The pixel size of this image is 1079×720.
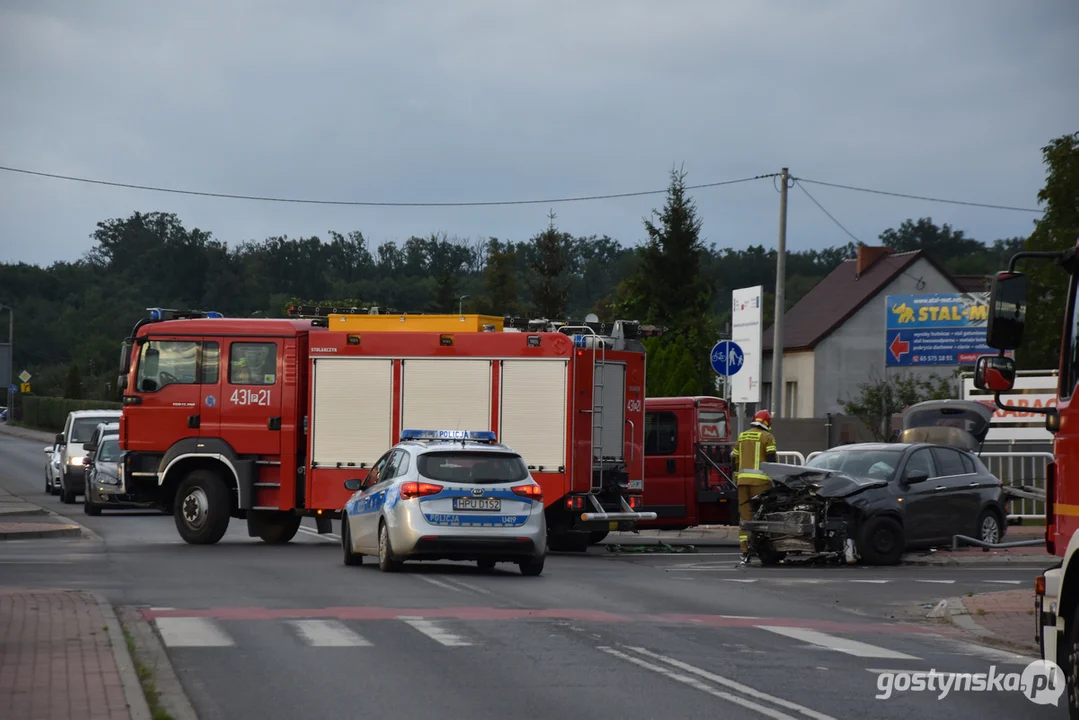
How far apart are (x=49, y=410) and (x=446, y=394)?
76.8m

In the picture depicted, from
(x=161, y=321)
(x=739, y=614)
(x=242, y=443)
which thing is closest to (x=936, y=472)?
(x=739, y=614)

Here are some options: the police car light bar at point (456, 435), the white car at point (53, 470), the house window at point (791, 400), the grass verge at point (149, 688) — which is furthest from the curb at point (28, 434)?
the grass verge at point (149, 688)

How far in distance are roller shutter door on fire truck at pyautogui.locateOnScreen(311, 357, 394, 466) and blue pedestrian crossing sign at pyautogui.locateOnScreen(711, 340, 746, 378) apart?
6616mm

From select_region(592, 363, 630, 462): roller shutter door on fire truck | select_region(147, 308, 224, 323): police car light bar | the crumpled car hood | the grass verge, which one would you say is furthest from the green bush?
the grass verge

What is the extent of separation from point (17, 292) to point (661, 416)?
377 ft

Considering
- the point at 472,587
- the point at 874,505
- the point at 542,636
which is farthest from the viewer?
the point at 874,505

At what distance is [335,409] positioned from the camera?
2236 centimetres

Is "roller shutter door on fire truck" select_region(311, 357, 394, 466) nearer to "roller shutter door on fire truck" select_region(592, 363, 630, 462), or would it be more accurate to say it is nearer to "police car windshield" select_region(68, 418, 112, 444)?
"roller shutter door on fire truck" select_region(592, 363, 630, 462)

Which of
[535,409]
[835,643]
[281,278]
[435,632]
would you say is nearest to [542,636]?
[435,632]

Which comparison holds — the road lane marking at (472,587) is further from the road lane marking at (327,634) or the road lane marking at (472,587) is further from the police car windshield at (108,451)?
the police car windshield at (108,451)

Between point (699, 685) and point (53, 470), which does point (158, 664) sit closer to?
point (699, 685)

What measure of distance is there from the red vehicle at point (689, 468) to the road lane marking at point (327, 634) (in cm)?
1213

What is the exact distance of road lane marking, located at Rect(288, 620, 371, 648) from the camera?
1134 centimetres

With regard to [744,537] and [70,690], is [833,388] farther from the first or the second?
[70,690]
